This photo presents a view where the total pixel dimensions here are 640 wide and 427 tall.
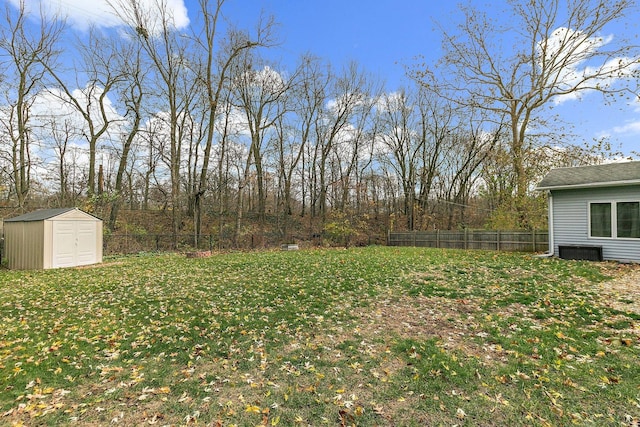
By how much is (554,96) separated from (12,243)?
22738 mm

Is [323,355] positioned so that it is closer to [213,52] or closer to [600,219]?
[600,219]

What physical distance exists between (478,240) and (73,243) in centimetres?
1645

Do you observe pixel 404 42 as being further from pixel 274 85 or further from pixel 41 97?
pixel 41 97

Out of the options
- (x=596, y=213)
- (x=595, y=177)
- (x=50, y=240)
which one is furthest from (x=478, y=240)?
(x=50, y=240)

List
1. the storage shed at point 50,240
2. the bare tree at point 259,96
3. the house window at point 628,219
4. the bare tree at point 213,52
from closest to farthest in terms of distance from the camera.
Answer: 1. the house window at point 628,219
2. the storage shed at point 50,240
3. the bare tree at point 213,52
4. the bare tree at point 259,96

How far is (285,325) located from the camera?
174 inches

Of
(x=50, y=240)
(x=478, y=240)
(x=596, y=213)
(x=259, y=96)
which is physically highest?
(x=259, y=96)

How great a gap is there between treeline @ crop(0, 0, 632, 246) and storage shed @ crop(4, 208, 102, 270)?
3660 millimetres

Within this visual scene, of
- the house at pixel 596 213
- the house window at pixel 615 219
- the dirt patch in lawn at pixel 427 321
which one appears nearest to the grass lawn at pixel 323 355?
the dirt patch in lawn at pixel 427 321

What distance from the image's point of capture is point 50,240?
9969 millimetres

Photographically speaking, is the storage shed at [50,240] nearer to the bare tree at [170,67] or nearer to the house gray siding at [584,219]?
the bare tree at [170,67]

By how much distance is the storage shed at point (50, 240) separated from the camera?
Result: 990 centimetres

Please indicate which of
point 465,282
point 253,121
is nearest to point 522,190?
point 465,282

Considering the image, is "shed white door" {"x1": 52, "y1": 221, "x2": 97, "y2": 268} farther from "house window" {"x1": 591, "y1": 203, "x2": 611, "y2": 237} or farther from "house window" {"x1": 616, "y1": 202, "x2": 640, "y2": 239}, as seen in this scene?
"house window" {"x1": 616, "y1": 202, "x2": 640, "y2": 239}
